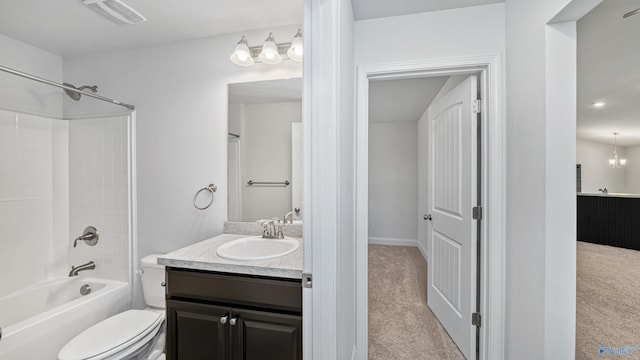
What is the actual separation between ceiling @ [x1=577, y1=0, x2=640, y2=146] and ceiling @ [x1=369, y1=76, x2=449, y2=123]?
1.08 m

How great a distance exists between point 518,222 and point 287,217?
4.68 ft

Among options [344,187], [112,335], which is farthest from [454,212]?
[112,335]

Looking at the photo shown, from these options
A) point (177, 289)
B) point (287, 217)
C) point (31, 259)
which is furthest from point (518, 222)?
point (31, 259)

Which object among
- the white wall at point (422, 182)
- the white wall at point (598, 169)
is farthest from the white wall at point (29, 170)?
the white wall at point (598, 169)

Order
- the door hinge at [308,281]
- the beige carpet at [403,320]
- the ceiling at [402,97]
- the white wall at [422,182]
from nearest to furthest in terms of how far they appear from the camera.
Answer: the door hinge at [308,281] < the beige carpet at [403,320] < the ceiling at [402,97] < the white wall at [422,182]

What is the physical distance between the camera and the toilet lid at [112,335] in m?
1.30

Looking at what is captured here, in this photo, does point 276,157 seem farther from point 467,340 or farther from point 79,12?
point 467,340

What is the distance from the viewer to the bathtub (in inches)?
56.7

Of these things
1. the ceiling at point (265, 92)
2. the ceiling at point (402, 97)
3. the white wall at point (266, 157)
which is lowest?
the white wall at point (266, 157)

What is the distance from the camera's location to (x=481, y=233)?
1698 millimetres

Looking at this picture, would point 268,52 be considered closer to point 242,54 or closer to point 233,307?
point 242,54

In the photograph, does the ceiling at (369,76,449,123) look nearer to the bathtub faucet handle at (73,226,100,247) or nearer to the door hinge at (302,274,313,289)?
the door hinge at (302,274,313,289)

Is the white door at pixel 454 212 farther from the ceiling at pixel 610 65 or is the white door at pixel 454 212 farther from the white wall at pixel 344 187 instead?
the ceiling at pixel 610 65

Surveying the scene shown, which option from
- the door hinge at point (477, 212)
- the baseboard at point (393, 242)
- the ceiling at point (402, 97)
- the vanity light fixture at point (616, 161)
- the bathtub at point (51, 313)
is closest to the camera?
the bathtub at point (51, 313)
